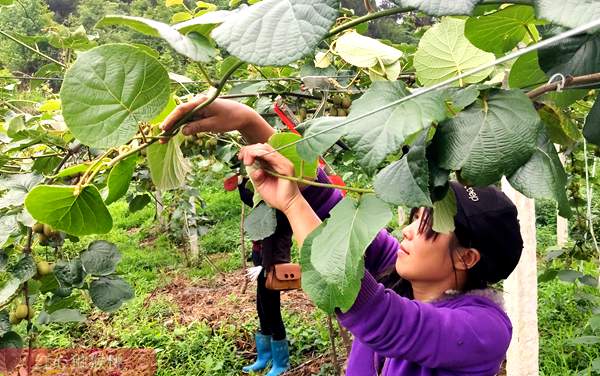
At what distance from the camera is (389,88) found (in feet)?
1.58

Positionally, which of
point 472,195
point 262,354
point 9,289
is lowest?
point 262,354

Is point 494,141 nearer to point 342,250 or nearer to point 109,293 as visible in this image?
point 342,250

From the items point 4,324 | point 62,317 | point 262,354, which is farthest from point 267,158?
point 262,354

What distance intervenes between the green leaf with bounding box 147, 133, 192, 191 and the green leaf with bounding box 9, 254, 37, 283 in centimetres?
42

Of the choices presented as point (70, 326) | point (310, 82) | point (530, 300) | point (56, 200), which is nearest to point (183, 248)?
point (70, 326)

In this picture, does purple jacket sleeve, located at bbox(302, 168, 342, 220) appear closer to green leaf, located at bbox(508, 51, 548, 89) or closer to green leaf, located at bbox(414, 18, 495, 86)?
green leaf, located at bbox(414, 18, 495, 86)

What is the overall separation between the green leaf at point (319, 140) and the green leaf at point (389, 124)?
1.5 inches

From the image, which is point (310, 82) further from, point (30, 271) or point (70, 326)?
point (70, 326)

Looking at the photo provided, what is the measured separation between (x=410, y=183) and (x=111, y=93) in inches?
12.1

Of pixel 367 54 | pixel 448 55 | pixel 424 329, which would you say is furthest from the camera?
pixel 424 329

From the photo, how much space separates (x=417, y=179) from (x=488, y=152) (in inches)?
2.5

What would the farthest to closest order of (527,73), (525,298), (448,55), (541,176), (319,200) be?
1. (525,298)
2. (319,200)
3. (448,55)
4. (527,73)
5. (541,176)

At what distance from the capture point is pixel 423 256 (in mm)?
1003

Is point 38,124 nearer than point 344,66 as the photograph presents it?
Yes
